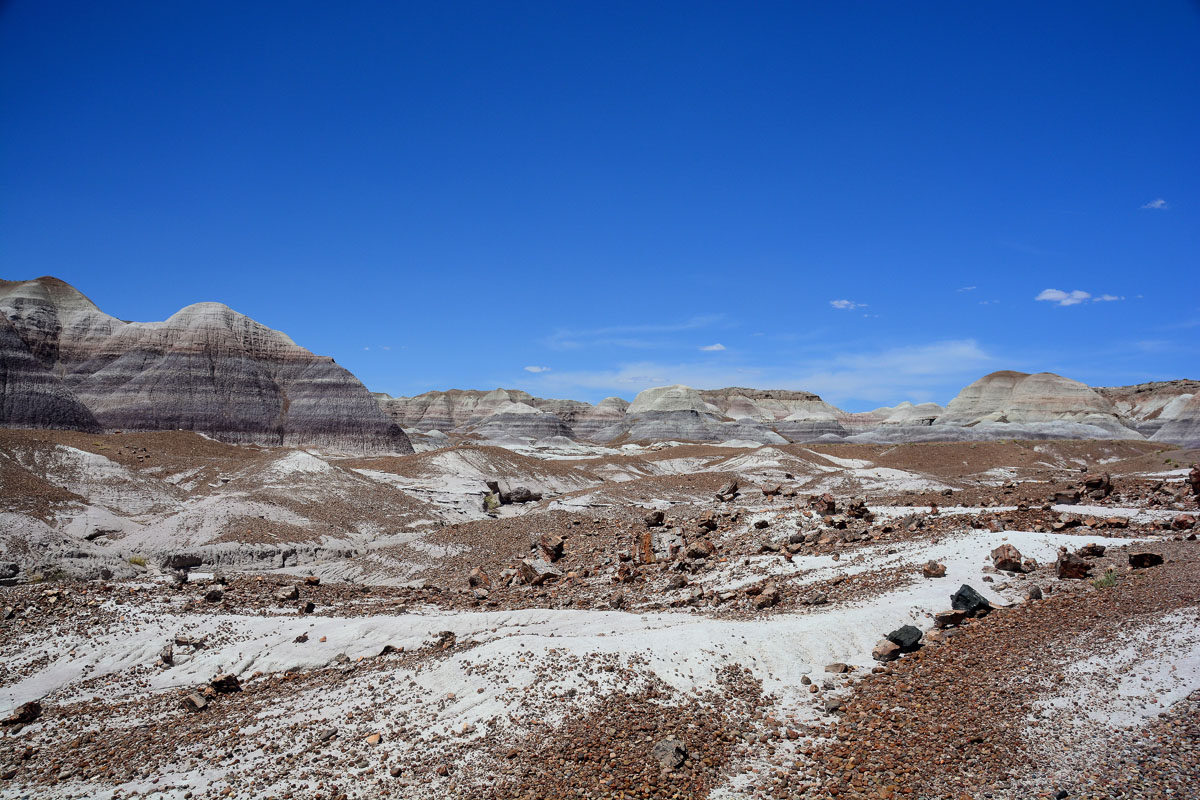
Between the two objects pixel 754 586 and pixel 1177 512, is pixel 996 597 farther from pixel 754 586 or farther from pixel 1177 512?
pixel 1177 512

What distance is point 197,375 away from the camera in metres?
57.4

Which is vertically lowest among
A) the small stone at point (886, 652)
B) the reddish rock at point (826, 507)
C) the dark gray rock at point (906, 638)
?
the small stone at point (886, 652)

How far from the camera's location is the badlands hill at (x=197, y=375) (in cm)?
5491

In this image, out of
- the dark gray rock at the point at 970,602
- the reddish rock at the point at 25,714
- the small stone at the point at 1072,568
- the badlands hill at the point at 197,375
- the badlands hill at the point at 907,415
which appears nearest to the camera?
the reddish rock at the point at 25,714

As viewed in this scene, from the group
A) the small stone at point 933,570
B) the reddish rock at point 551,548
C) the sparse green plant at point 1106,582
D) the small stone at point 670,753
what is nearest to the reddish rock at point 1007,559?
the small stone at point 933,570

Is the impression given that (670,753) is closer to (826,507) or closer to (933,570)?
(933,570)

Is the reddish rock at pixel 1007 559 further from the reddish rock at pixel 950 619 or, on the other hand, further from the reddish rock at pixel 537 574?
the reddish rock at pixel 537 574

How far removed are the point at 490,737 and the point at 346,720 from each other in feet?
5.51

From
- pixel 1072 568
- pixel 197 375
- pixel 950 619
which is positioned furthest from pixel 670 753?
pixel 197 375

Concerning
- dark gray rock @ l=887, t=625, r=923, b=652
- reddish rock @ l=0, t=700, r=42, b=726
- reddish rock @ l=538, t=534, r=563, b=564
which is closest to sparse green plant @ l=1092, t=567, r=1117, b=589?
dark gray rock @ l=887, t=625, r=923, b=652

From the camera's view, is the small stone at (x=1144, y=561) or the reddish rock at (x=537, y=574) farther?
the reddish rock at (x=537, y=574)

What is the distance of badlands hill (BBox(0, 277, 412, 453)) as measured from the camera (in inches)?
2162

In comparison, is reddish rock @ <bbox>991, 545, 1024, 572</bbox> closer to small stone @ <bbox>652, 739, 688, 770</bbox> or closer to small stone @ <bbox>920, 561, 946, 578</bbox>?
small stone @ <bbox>920, 561, 946, 578</bbox>

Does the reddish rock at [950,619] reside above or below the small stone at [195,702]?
above
